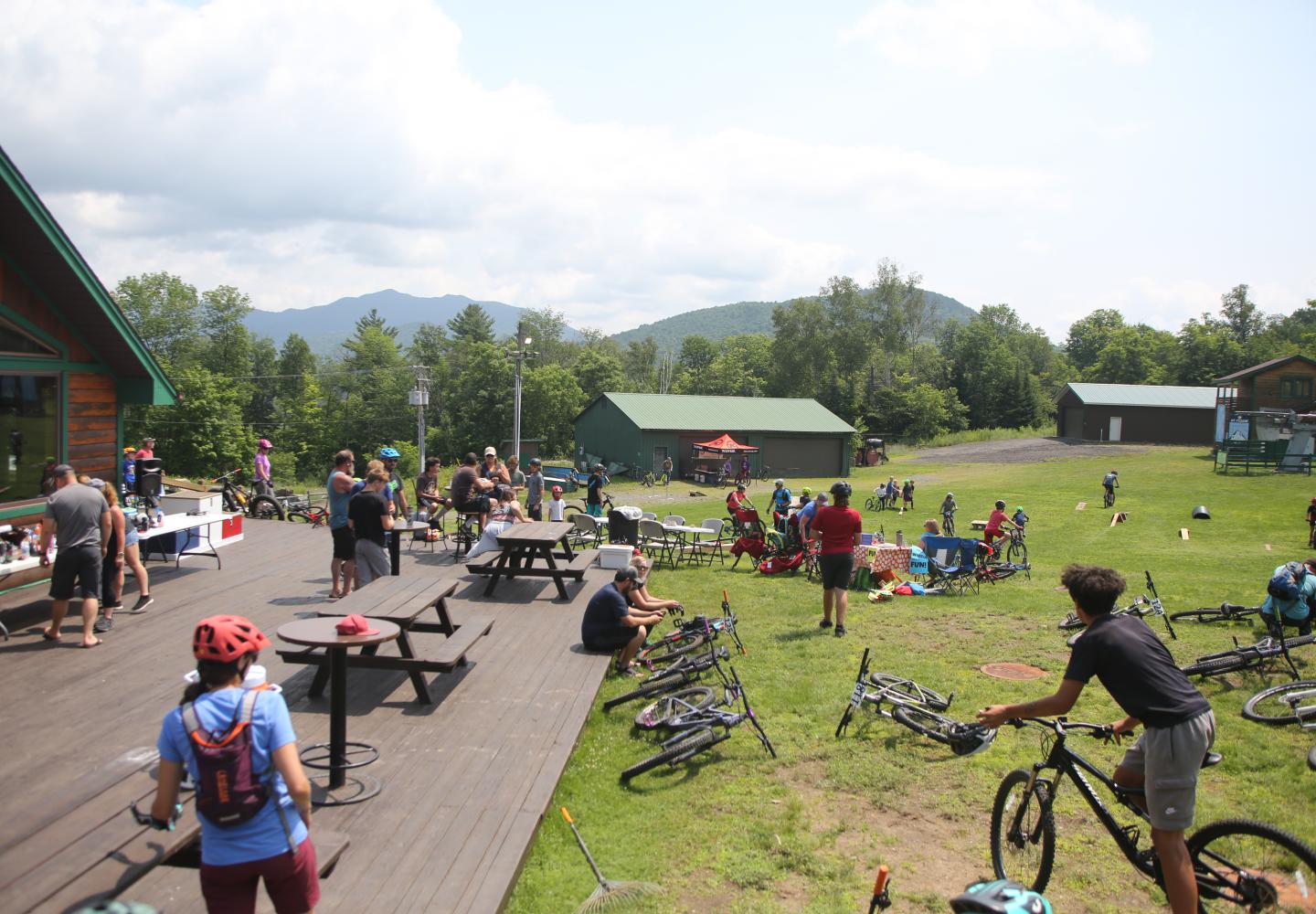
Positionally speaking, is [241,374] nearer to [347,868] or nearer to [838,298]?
[838,298]

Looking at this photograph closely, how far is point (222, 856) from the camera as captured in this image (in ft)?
10.1

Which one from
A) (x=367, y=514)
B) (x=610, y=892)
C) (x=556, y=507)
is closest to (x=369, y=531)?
(x=367, y=514)

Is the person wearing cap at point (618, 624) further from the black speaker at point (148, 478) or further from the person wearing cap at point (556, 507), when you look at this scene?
the person wearing cap at point (556, 507)

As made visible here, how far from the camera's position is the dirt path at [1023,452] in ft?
152

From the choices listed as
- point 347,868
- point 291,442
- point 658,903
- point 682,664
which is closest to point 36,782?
point 347,868

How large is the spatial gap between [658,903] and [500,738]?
2.34 m

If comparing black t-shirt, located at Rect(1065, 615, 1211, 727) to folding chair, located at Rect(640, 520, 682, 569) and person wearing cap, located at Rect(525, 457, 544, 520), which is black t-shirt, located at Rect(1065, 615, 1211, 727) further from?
person wearing cap, located at Rect(525, 457, 544, 520)

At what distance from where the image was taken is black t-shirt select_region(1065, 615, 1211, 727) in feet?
12.6

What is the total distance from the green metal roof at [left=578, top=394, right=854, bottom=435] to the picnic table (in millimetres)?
29419

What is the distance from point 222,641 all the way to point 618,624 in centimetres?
596

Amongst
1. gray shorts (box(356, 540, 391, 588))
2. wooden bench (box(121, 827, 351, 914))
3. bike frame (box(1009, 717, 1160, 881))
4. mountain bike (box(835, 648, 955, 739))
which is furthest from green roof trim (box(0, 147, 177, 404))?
bike frame (box(1009, 717, 1160, 881))

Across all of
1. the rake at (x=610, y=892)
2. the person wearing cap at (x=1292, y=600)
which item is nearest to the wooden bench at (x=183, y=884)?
the rake at (x=610, y=892)

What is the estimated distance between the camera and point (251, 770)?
3062 millimetres

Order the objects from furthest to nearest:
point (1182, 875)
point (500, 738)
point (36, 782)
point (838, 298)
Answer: point (838, 298), point (500, 738), point (36, 782), point (1182, 875)
